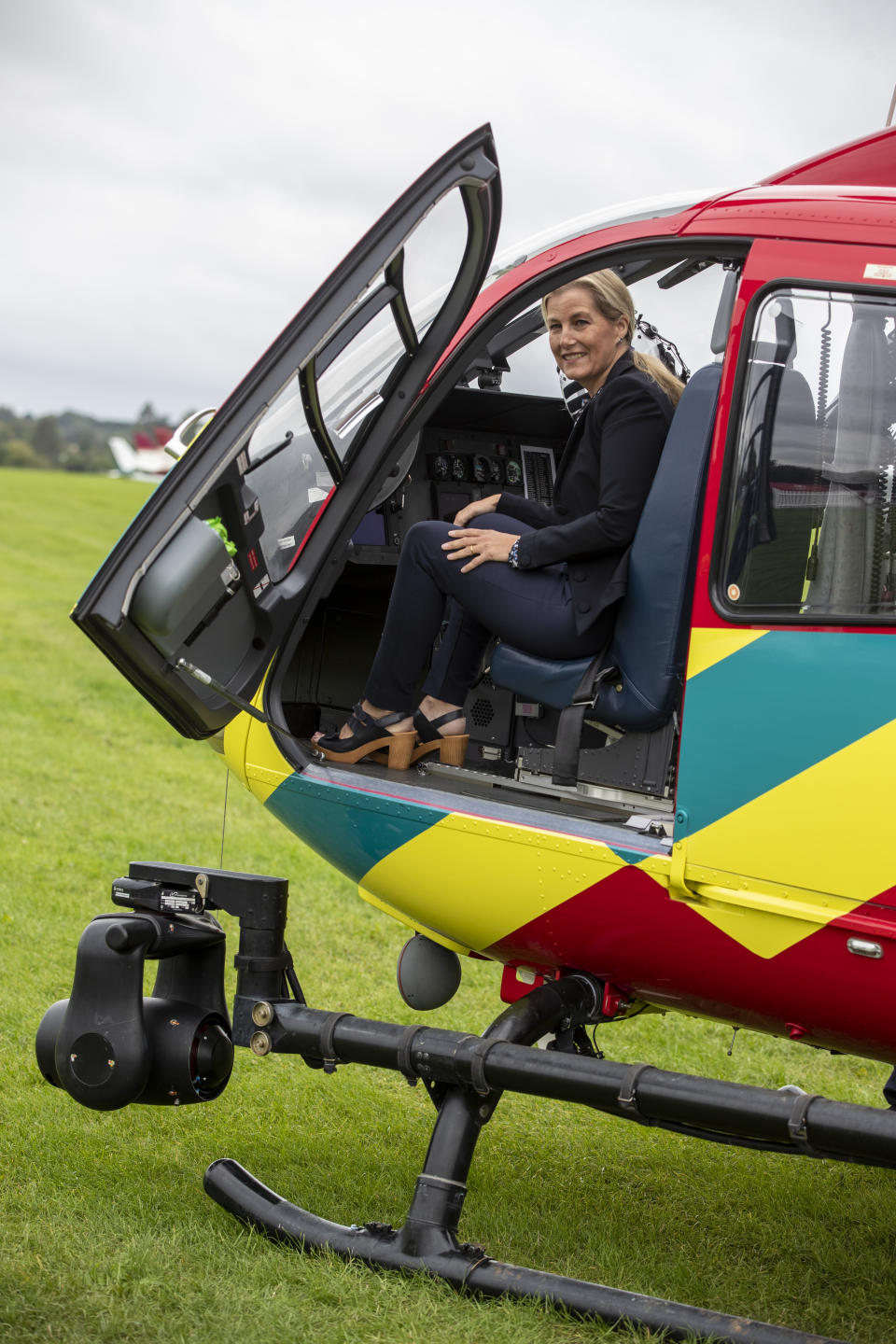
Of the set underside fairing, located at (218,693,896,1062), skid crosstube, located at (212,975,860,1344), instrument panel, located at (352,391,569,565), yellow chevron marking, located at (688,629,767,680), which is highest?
instrument panel, located at (352,391,569,565)

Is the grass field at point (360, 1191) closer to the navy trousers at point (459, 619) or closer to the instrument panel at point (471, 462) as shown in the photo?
the navy trousers at point (459, 619)

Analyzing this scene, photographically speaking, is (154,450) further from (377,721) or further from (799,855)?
(799,855)

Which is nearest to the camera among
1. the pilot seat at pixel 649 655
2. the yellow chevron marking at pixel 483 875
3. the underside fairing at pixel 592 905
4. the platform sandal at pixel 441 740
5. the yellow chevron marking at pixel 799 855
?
the yellow chevron marking at pixel 799 855

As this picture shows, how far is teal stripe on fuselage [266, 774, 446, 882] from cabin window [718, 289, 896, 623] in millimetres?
981

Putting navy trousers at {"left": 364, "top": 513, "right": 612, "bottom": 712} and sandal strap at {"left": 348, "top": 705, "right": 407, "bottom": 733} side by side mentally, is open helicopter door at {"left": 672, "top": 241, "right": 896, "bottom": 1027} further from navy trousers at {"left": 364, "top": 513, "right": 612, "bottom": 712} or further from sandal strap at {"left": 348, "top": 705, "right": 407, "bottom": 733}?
sandal strap at {"left": 348, "top": 705, "right": 407, "bottom": 733}

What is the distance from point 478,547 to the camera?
3330 millimetres

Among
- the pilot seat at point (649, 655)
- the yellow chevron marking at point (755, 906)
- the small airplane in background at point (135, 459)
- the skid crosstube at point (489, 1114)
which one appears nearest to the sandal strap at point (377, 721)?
the pilot seat at point (649, 655)

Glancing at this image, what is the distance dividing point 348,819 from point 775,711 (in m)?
1.18

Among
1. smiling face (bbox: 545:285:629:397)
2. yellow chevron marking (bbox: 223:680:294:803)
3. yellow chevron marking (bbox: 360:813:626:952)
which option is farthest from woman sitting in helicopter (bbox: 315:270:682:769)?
yellow chevron marking (bbox: 360:813:626:952)

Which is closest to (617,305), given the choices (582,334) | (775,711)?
(582,334)

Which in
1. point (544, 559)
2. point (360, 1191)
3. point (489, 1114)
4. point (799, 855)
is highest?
point (544, 559)

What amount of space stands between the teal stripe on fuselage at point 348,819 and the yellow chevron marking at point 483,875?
3 centimetres

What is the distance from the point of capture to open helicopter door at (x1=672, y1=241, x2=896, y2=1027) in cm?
254

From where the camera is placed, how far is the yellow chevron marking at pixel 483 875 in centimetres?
292
